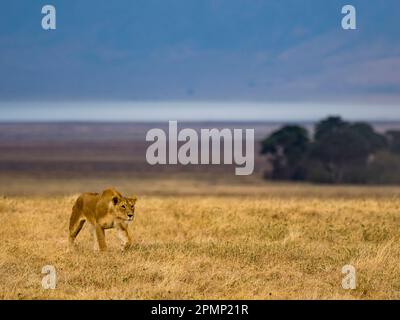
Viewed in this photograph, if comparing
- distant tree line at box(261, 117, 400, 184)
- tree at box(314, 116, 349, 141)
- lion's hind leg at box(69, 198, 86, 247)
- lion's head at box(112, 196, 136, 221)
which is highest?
tree at box(314, 116, 349, 141)

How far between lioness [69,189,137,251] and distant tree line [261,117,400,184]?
57.2 m

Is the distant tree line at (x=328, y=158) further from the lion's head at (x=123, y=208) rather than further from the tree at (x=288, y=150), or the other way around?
the lion's head at (x=123, y=208)

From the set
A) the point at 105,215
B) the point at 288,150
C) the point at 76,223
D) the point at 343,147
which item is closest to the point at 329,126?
the point at 288,150

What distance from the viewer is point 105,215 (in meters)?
15.7

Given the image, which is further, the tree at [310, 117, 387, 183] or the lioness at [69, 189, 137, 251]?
the tree at [310, 117, 387, 183]

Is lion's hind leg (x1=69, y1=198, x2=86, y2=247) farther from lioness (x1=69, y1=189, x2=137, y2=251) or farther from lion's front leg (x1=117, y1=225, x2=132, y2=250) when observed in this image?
lion's front leg (x1=117, y1=225, x2=132, y2=250)

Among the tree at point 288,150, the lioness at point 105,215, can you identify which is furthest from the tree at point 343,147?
the lioness at point 105,215

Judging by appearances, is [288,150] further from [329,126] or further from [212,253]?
[212,253]

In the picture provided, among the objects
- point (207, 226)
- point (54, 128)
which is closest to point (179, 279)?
point (207, 226)

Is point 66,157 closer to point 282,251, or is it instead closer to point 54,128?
point 54,128

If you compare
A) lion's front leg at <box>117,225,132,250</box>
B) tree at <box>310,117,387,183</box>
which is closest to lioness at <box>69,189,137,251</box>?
lion's front leg at <box>117,225,132,250</box>

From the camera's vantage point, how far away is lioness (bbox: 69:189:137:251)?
50.8ft

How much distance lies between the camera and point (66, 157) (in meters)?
105
